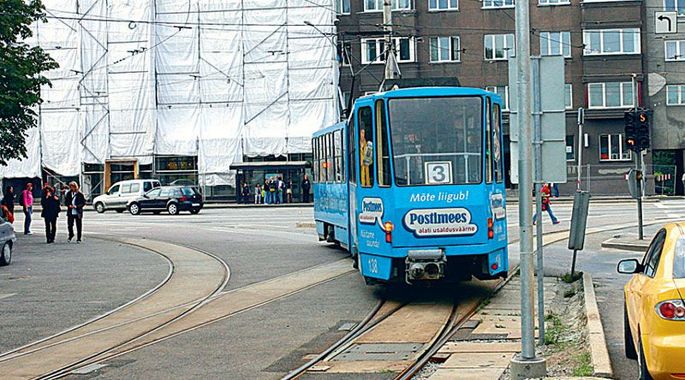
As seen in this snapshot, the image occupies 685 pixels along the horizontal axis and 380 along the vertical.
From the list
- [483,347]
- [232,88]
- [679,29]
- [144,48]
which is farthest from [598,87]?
[483,347]

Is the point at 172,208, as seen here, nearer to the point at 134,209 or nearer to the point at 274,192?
the point at 134,209

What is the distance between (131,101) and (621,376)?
50.8m

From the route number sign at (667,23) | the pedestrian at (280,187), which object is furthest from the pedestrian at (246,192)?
the route number sign at (667,23)

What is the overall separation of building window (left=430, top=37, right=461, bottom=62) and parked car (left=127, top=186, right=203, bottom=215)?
1689 cm

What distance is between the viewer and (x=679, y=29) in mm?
57719

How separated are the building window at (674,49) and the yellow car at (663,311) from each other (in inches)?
2047

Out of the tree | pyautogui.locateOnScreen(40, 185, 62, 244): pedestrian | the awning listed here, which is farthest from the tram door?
the awning

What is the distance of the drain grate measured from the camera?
1116 cm

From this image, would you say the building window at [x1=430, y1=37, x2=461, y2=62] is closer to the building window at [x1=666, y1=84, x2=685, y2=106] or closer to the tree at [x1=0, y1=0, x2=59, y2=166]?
the building window at [x1=666, y1=84, x2=685, y2=106]

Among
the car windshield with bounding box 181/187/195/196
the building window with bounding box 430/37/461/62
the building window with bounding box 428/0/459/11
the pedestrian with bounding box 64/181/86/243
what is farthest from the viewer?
the building window with bounding box 428/0/459/11

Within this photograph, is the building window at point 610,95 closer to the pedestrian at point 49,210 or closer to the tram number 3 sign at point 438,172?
the pedestrian at point 49,210

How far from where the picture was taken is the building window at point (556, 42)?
186 ft

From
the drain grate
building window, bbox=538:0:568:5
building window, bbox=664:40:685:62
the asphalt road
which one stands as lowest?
the drain grate

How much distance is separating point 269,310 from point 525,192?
6990mm
